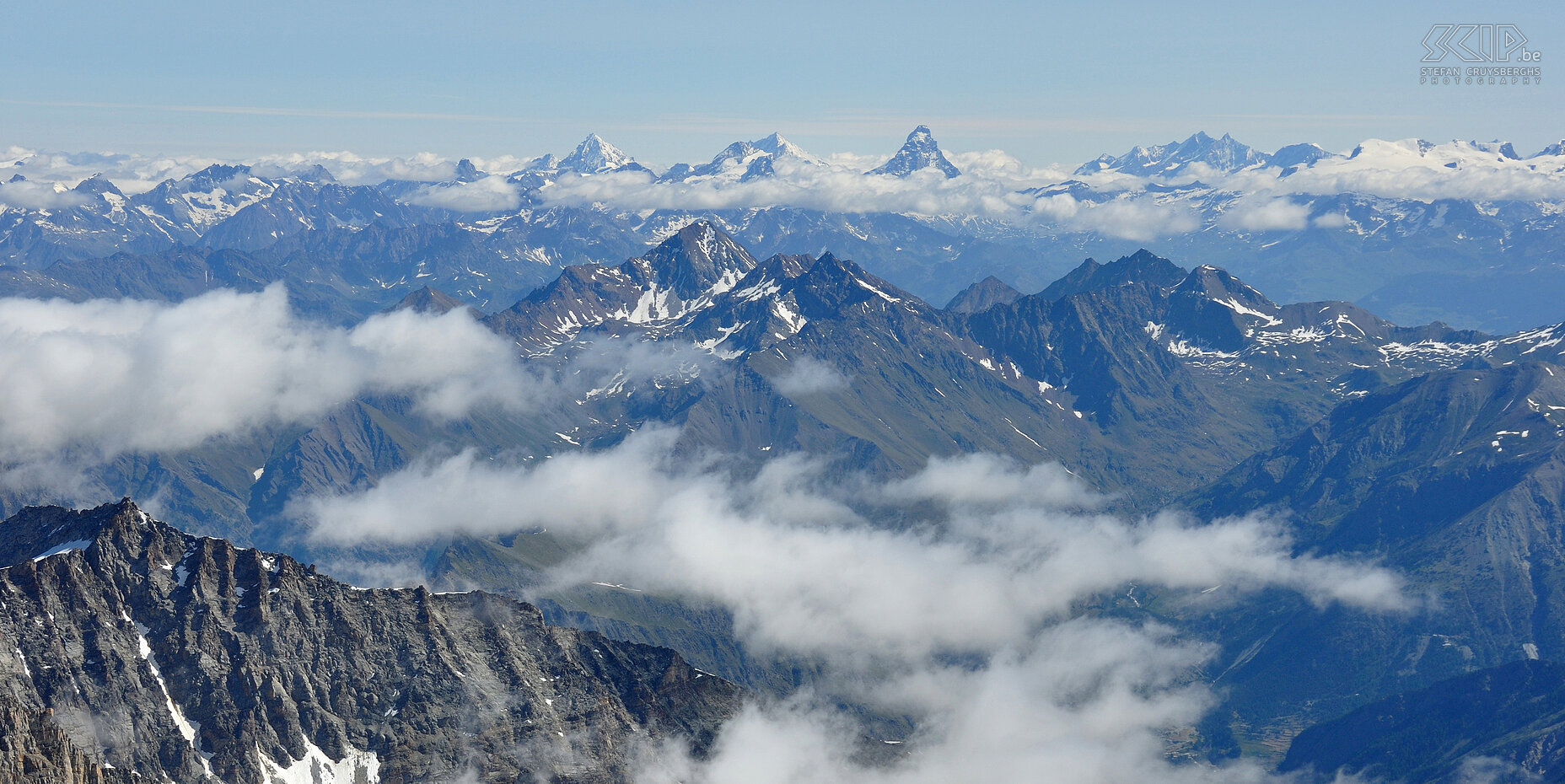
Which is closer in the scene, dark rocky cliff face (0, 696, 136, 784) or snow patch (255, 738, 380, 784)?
dark rocky cliff face (0, 696, 136, 784)

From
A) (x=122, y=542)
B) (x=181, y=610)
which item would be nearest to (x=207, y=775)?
(x=181, y=610)

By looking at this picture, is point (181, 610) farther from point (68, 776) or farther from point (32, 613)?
point (68, 776)

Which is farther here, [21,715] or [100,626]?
[100,626]

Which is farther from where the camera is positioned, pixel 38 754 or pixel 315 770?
pixel 315 770

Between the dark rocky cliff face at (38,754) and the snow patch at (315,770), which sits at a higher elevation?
the dark rocky cliff face at (38,754)

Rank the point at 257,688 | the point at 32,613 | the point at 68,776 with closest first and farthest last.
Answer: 1. the point at 68,776
2. the point at 32,613
3. the point at 257,688

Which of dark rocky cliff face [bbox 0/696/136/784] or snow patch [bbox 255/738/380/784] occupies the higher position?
dark rocky cliff face [bbox 0/696/136/784]

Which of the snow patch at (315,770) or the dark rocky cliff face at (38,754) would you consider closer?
the dark rocky cliff face at (38,754)

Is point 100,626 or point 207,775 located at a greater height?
point 100,626

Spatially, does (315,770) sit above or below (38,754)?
below

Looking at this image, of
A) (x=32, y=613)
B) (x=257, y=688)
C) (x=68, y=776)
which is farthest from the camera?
(x=257, y=688)

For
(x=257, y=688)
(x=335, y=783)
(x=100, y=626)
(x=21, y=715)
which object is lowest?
(x=335, y=783)
